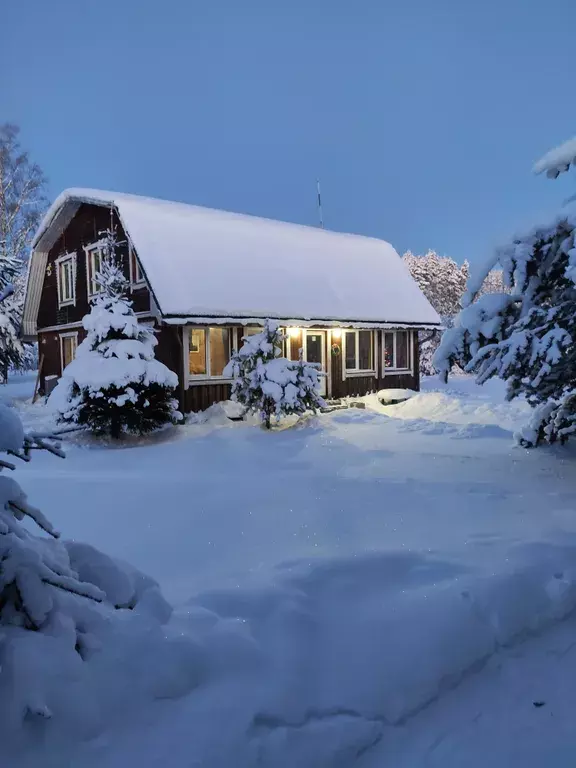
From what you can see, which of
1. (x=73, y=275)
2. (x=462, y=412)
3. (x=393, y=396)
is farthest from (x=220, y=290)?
(x=462, y=412)

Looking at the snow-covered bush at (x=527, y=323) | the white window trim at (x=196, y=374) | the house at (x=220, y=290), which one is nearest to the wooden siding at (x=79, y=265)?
the house at (x=220, y=290)

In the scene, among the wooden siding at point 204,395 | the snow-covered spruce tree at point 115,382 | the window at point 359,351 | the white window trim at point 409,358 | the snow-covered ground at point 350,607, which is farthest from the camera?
the white window trim at point 409,358

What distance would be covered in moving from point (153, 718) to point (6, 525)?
1.09m

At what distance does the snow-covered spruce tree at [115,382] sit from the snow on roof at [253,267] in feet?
6.72

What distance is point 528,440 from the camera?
8750 mm

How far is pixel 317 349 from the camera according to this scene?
1858 cm

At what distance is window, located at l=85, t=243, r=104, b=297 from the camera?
1819cm

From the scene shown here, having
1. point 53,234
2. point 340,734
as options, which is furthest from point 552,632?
point 53,234

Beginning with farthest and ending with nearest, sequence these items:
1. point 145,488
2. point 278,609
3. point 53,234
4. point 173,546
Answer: point 53,234, point 145,488, point 173,546, point 278,609

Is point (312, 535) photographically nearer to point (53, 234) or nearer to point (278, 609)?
point (278, 609)

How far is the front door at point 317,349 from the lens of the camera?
18.3 meters

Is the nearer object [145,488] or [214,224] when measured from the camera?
[145,488]

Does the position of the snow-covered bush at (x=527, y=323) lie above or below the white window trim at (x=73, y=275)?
below

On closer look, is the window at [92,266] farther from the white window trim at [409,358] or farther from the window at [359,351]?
Answer: the white window trim at [409,358]
